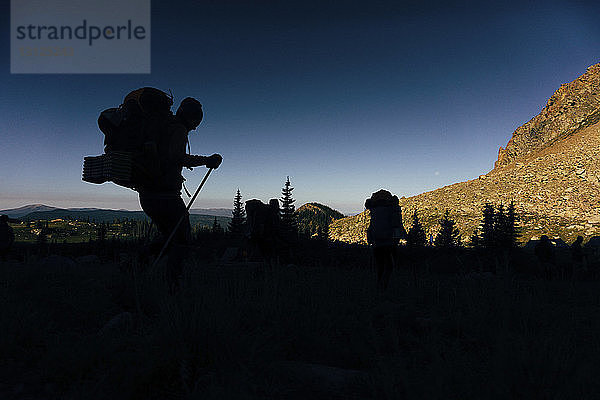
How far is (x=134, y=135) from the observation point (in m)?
3.78

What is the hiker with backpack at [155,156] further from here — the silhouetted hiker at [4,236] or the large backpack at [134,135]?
the silhouetted hiker at [4,236]

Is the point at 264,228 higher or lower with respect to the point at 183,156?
lower

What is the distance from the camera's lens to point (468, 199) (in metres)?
76.4

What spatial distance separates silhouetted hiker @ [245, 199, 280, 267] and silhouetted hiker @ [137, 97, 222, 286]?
5.33m

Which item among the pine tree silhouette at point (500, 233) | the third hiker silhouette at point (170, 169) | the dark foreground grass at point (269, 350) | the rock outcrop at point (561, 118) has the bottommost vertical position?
the pine tree silhouette at point (500, 233)

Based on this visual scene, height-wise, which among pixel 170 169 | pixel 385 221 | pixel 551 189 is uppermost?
pixel 551 189

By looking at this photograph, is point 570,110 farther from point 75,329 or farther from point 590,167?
point 75,329

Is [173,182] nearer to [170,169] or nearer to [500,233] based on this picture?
[170,169]

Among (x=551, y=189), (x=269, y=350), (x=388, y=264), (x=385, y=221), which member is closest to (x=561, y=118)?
(x=551, y=189)

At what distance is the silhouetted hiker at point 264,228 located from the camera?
9508 millimetres

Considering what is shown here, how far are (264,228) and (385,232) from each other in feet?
14.5

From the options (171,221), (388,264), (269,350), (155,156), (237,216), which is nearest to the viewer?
(269,350)

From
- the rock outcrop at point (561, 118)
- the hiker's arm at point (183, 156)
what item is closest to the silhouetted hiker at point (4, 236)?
the hiker's arm at point (183, 156)

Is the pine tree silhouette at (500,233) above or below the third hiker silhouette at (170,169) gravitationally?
below
